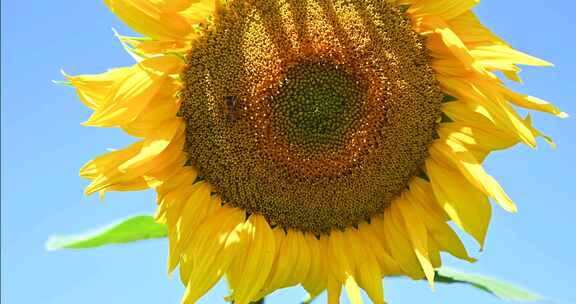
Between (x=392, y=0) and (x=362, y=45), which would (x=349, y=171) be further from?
(x=392, y=0)

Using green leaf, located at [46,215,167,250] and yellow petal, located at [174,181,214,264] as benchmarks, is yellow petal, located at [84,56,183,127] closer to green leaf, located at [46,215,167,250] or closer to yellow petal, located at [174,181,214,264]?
yellow petal, located at [174,181,214,264]

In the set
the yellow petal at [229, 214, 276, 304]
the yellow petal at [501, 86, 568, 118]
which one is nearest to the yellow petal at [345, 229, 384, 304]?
the yellow petal at [229, 214, 276, 304]

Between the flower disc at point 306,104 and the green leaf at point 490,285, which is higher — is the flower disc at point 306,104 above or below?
above

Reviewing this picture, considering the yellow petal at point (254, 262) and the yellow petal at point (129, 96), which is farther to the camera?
the yellow petal at point (254, 262)

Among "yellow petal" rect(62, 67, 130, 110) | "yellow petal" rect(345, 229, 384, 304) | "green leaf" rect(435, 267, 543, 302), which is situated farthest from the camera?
"green leaf" rect(435, 267, 543, 302)

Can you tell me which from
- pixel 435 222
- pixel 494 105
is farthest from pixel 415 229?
pixel 494 105

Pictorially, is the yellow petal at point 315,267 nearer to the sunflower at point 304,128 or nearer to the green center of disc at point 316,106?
the sunflower at point 304,128

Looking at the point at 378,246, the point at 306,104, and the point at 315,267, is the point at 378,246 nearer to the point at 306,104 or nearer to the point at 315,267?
the point at 315,267

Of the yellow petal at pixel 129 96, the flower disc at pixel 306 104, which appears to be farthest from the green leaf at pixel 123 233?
the yellow petal at pixel 129 96
